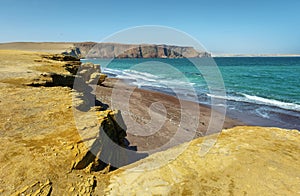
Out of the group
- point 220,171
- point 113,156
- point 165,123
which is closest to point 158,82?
point 165,123

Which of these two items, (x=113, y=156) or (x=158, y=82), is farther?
(x=158, y=82)

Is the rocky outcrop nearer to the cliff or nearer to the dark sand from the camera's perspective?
the cliff

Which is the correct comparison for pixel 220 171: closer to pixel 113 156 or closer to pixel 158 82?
pixel 113 156

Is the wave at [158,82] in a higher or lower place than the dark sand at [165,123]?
lower

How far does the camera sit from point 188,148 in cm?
626

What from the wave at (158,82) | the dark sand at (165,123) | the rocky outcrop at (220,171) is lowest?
the wave at (158,82)

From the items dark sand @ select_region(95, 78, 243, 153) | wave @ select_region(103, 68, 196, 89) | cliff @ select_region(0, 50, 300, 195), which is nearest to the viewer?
cliff @ select_region(0, 50, 300, 195)

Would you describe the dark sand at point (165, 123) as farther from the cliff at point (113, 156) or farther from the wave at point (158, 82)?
the wave at point (158, 82)

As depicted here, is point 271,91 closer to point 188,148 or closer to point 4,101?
point 188,148

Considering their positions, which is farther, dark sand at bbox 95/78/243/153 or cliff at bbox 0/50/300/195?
dark sand at bbox 95/78/243/153

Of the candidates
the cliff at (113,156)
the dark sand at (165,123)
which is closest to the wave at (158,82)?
the dark sand at (165,123)

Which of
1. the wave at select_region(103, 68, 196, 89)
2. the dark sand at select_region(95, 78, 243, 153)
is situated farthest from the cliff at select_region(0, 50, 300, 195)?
the wave at select_region(103, 68, 196, 89)

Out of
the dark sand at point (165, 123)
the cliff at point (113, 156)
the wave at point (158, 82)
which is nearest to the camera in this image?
the cliff at point (113, 156)

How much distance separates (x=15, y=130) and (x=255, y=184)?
6163 mm
